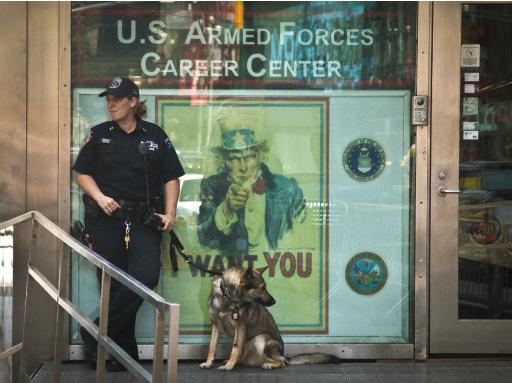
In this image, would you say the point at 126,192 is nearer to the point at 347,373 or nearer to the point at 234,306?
the point at 234,306

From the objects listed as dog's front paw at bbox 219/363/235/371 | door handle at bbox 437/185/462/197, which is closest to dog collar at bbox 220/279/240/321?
dog's front paw at bbox 219/363/235/371

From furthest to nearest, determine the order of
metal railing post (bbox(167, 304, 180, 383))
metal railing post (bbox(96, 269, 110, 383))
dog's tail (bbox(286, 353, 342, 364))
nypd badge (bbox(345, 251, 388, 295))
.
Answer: nypd badge (bbox(345, 251, 388, 295)) < dog's tail (bbox(286, 353, 342, 364)) < metal railing post (bbox(96, 269, 110, 383)) < metal railing post (bbox(167, 304, 180, 383))

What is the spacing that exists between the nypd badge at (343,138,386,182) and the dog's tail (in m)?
1.26

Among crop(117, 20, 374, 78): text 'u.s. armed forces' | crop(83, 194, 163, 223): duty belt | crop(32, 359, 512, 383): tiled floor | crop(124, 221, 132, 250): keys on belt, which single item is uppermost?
crop(117, 20, 374, 78): text 'u.s. armed forces'

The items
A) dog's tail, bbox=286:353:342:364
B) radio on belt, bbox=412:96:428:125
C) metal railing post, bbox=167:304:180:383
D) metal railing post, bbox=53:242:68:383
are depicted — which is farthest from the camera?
radio on belt, bbox=412:96:428:125

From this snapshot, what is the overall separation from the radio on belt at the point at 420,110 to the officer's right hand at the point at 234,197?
129 cm

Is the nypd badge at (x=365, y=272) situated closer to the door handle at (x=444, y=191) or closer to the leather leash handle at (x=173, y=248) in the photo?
the door handle at (x=444, y=191)

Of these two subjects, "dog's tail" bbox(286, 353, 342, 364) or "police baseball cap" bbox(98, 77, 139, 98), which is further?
"dog's tail" bbox(286, 353, 342, 364)

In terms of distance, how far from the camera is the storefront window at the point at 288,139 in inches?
247

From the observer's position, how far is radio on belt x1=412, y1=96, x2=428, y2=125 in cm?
625

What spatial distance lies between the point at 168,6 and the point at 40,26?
89 cm

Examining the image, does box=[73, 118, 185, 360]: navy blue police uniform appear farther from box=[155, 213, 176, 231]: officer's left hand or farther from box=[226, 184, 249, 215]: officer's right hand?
box=[226, 184, 249, 215]: officer's right hand

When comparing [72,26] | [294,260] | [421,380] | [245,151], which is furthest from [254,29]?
[421,380]

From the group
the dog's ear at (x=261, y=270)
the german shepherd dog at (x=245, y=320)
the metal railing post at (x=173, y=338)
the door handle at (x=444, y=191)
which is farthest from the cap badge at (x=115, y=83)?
the metal railing post at (x=173, y=338)
